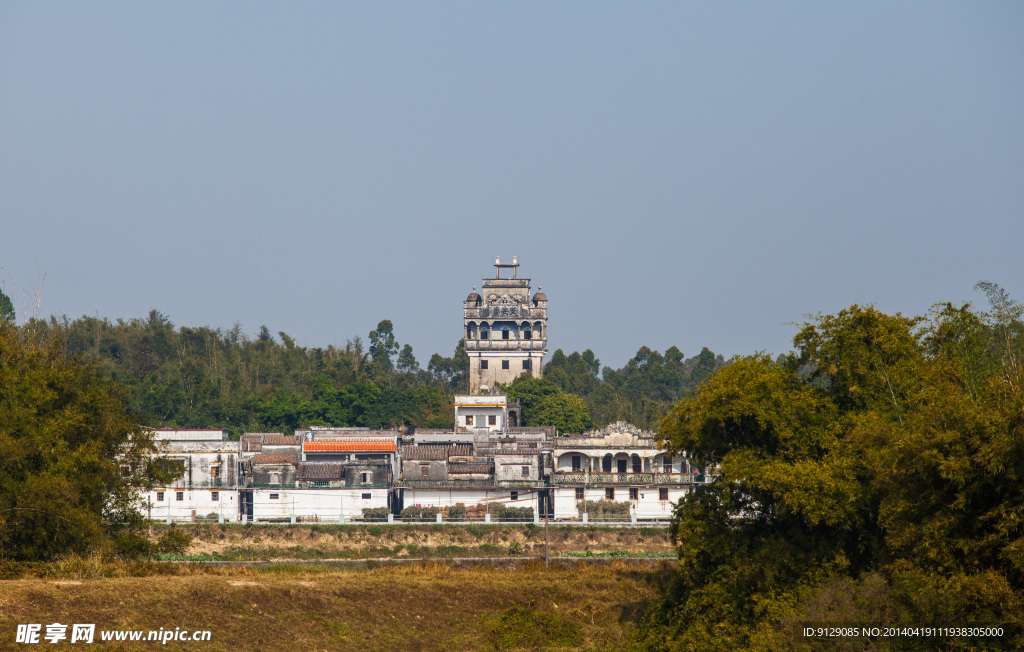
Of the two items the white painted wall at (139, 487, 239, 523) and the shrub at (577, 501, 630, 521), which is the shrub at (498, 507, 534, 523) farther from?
the white painted wall at (139, 487, 239, 523)

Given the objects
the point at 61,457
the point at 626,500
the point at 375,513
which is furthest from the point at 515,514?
the point at 61,457

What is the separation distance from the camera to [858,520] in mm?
30797

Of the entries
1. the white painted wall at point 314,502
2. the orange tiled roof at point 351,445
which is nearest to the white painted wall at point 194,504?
the white painted wall at point 314,502

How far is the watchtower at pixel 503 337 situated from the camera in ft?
356

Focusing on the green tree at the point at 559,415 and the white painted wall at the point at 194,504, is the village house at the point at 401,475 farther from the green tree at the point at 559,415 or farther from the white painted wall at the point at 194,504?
the green tree at the point at 559,415

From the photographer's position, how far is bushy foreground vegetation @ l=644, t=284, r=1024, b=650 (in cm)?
2444

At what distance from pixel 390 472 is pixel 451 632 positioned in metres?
34.7

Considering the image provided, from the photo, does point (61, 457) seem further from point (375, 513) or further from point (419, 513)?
point (419, 513)

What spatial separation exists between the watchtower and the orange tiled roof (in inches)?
1325

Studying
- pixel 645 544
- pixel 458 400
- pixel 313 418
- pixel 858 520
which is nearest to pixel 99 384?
pixel 858 520

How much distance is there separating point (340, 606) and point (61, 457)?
31.7ft

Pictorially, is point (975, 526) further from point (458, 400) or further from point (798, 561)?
point (458, 400)

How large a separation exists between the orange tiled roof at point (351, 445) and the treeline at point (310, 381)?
18.7 meters

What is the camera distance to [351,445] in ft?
241
